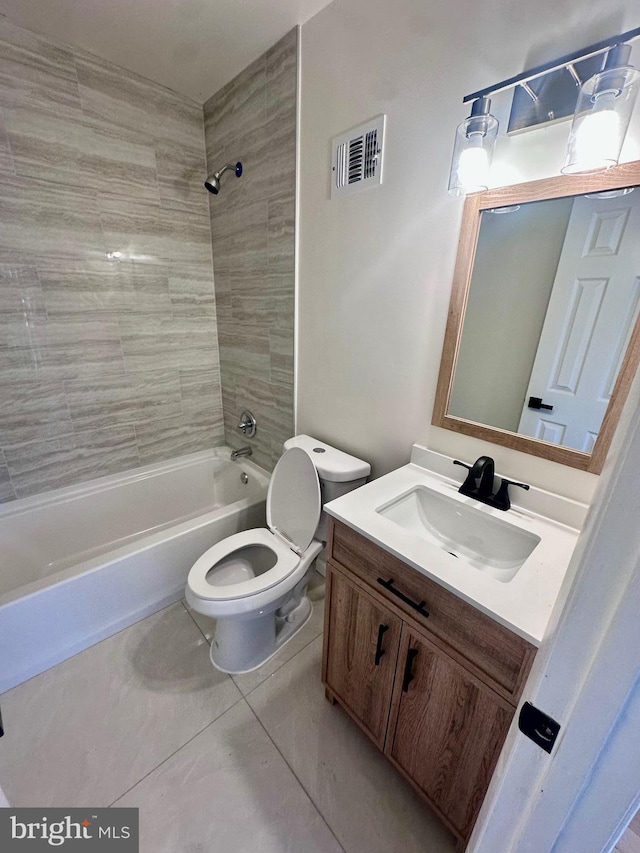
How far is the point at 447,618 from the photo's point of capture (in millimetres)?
833

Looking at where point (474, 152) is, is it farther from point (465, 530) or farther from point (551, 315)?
point (465, 530)

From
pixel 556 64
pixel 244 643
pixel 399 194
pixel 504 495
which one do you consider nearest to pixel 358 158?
pixel 399 194

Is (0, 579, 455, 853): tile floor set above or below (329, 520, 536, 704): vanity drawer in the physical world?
below

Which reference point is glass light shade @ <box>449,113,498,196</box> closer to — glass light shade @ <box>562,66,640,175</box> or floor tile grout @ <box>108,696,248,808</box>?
glass light shade @ <box>562,66,640,175</box>

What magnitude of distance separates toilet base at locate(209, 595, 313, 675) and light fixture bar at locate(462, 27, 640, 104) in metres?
1.84

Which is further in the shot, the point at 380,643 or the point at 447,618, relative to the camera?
the point at 380,643

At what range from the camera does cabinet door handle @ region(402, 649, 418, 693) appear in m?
0.93

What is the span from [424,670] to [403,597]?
202mm

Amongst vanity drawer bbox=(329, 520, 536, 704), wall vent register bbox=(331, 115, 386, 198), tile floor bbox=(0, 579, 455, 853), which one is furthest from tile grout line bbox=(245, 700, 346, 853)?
wall vent register bbox=(331, 115, 386, 198)

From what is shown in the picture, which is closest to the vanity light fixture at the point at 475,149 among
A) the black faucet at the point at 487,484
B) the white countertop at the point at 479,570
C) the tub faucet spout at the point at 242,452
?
the black faucet at the point at 487,484

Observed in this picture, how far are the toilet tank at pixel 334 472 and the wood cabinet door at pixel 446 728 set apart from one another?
65 cm

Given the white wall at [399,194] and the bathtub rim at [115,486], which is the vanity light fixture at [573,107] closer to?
the white wall at [399,194]

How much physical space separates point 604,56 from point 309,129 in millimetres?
1045

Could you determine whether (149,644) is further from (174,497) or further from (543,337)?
(543,337)
